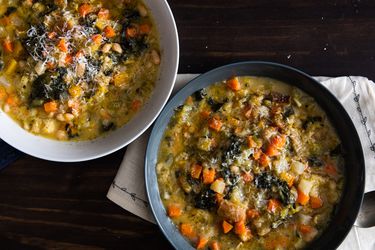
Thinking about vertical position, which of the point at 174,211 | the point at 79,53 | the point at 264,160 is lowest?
the point at 174,211

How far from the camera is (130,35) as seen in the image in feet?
11.6

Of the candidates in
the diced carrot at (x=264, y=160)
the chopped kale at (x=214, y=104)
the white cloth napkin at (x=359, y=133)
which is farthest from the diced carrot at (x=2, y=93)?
the diced carrot at (x=264, y=160)

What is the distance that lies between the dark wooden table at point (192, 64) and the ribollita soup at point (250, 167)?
0.34 meters

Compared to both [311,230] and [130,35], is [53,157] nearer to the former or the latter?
[130,35]

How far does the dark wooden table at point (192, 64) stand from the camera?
145 inches

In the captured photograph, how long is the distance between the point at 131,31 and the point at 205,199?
1445 mm

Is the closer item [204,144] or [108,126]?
[204,144]

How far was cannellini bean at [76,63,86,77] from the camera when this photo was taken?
3377 millimetres

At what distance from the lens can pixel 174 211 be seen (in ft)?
11.5

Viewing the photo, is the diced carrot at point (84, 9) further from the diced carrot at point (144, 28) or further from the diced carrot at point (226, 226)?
the diced carrot at point (226, 226)

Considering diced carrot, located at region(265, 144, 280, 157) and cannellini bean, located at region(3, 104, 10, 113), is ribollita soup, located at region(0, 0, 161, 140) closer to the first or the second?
cannellini bean, located at region(3, 104, 10, 113)

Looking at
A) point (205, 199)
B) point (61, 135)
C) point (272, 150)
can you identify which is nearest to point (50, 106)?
point (61, 135)

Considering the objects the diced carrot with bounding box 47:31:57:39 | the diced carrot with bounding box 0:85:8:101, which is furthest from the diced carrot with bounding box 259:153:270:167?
the diced carrot with bounding box 0:85:8:101

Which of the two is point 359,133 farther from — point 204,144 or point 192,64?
point 192,64
